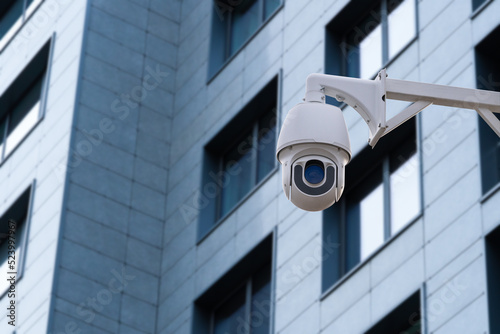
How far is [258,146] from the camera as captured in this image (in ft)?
98.8

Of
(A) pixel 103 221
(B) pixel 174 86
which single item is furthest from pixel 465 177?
(B) pixel 174 86

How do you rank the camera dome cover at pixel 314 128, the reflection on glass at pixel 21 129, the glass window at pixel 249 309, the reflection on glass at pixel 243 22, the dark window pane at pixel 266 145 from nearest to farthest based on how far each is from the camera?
the camera dome cover at pixel 314 128, the glass window at pixel 249 309, the dark window pane at pixel 266 145, the reflection on glass at pixel 243 22, the reflection on glass at pixel 21 129

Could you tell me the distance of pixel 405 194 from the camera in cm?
2362

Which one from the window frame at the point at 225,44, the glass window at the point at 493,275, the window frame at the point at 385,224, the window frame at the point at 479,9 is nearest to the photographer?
the glass window at the point at 493,275

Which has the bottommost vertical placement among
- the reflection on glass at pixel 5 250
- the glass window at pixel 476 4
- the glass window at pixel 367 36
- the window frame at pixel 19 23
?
the glass window at pixel 476 4

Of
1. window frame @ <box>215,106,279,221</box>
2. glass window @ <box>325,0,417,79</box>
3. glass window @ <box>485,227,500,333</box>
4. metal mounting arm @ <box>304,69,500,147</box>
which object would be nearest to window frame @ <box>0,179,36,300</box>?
window frame @ <box>215,106,279,221</box>

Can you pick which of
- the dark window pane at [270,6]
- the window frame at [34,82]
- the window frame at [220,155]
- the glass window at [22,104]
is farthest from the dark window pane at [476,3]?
the glass window at [22,104]

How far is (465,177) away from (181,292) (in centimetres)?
1056

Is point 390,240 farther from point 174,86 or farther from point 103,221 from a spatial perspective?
point 174,86

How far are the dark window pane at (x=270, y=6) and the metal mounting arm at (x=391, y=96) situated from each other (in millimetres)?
21653

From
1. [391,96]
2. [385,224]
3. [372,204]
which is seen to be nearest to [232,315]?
[372,204]

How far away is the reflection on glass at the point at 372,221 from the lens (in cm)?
2416

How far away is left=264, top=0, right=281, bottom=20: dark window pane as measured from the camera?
103 ft

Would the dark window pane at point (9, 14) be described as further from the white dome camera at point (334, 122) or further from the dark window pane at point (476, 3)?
the white dome camera at point (334, 122)
